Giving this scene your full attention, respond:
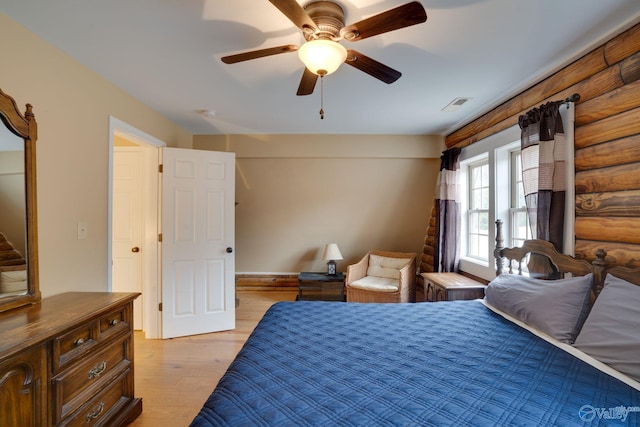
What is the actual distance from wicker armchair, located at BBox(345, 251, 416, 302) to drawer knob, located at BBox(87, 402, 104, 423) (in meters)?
2.56

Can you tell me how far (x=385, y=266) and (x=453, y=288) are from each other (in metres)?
1.19

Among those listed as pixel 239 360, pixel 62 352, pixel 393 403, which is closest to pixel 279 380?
pixel 239 360

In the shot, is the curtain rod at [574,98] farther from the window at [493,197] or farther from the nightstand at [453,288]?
the nightstand at [453,288]

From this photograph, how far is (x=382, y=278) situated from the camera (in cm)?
381

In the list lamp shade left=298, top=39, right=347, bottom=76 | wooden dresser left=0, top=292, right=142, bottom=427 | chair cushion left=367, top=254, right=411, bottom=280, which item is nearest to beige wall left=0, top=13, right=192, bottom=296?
wooden dresser left=0, top=292, right=142, bottom=427

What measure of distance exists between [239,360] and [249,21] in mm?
1882

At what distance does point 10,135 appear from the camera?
5.20ft

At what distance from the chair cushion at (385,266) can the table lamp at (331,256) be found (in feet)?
1.58

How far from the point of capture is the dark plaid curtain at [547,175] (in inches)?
80.8

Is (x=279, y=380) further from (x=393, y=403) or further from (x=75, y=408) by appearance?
(x=75, y=408)

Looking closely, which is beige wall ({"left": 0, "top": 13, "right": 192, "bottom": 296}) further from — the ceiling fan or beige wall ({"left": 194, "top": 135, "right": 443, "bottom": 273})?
beige wall ({"left": 194, "top": 135, "right": 443, "bottom": 273})

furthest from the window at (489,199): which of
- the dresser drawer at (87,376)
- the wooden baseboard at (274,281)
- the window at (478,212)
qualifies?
the dresser drawer at (87,376)

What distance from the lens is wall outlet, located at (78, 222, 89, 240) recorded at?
6.89ft

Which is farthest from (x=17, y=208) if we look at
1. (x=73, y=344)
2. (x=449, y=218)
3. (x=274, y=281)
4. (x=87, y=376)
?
(x=449, y=218)
